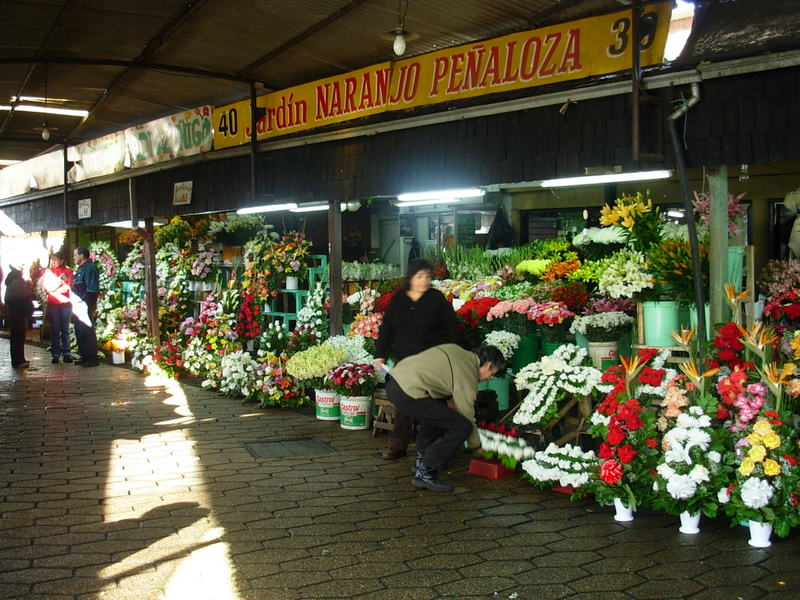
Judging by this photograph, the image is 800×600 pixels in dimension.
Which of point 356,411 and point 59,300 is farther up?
point 59,300

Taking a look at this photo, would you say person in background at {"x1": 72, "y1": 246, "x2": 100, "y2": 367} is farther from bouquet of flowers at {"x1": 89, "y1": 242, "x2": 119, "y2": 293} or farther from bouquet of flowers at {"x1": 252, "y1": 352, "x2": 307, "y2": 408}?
bouquet of flowers at {"x1": 252, "y1": 352, "x2": 307, "y2": 408}

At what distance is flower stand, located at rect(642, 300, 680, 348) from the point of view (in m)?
6.81

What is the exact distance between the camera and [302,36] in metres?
8.52

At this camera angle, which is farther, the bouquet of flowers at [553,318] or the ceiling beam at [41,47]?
the ceiling beam at [41,47]

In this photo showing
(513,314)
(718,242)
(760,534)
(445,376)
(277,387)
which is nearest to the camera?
(760,534)

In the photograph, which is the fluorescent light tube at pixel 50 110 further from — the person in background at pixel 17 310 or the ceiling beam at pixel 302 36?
the ceiling beam at pixel 302 36

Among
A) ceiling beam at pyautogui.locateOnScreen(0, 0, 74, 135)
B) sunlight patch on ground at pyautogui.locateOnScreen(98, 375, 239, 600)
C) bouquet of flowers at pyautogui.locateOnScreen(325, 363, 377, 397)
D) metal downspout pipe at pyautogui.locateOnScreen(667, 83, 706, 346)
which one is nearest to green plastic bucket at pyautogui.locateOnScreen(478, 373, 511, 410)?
bouquet of flowers at pyautogui.locateOnScreen(325, 363, 377, 397)

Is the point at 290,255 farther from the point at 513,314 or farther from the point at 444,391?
the point at 444,391

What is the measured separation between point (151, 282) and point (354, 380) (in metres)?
6.68

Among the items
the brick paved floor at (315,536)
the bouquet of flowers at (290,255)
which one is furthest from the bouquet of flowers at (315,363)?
the bouquet of flowers at (290,255)

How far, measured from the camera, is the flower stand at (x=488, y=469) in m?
6.78

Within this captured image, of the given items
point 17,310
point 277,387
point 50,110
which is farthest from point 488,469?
point 50,110

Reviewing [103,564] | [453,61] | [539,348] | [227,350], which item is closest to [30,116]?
[227,350]

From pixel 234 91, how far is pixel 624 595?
9.04 m
